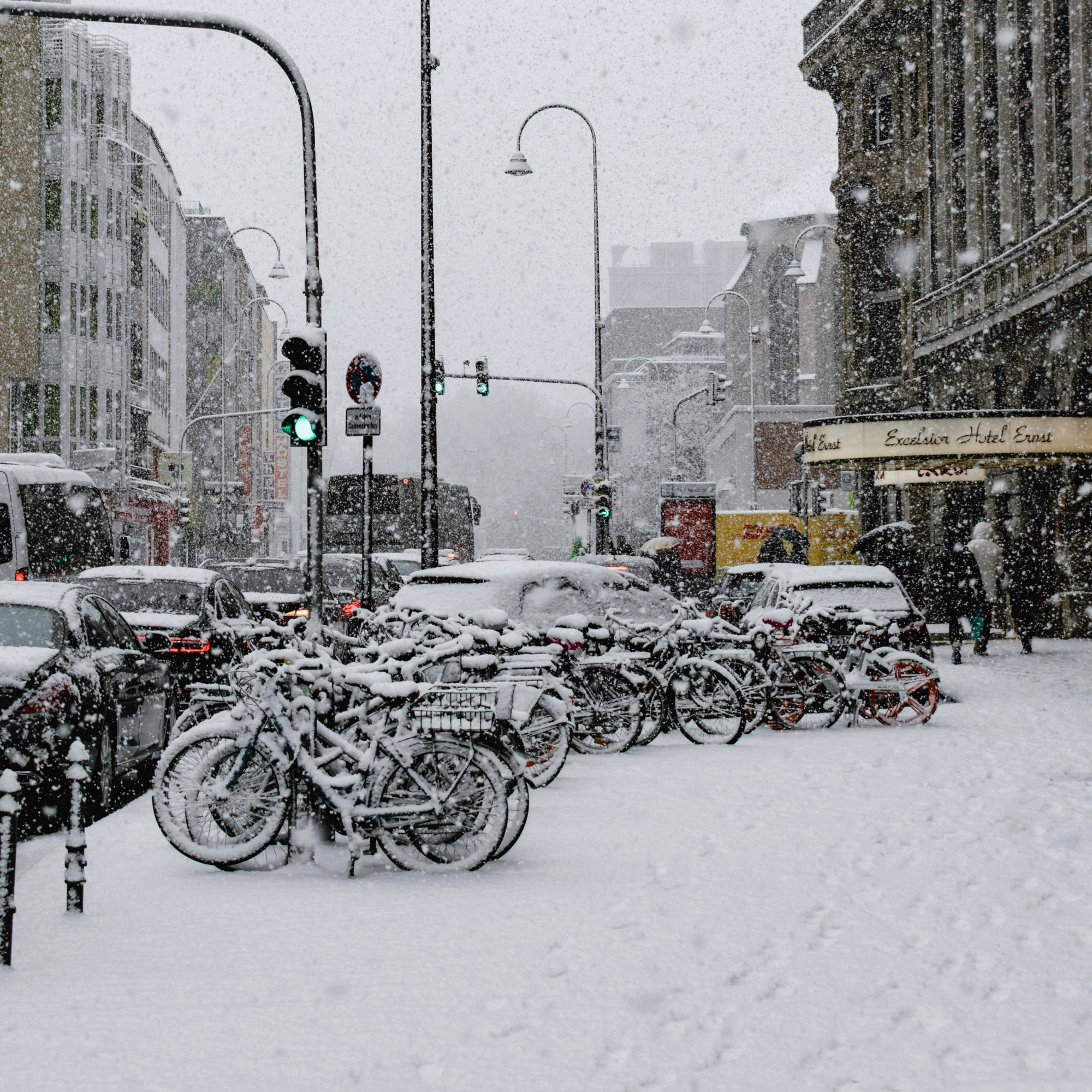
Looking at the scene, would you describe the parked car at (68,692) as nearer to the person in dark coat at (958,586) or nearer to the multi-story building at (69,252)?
the person in dark coat at (958,586)

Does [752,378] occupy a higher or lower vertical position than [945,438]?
higher

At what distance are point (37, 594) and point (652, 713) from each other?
5.58 metres

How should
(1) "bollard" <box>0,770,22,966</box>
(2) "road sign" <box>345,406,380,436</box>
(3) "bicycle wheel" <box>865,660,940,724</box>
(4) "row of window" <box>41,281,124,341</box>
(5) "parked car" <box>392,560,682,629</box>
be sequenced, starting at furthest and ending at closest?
1. (4) "row of window" <box>41,281,124,341</box>
2. (2) "road sign" <box>345,406,380,436</box>
3. (3) "bicycle wheel" <box>865,660,940,724</box>
4. (5) "parked car" <box>392,560,682,629</box>
5. (1) "bollard" <box>0,770,22,966</box>

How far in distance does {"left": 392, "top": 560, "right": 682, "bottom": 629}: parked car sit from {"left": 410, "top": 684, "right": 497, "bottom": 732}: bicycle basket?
4.88 m

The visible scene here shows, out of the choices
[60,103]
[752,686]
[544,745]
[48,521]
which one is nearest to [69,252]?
[60,103]

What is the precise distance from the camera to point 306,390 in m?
12.5

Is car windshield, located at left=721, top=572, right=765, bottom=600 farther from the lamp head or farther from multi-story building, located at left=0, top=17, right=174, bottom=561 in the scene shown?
multi-story building, located at left=0, top=17, right=174, bottom=561

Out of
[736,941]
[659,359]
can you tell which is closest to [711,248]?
[659,359]

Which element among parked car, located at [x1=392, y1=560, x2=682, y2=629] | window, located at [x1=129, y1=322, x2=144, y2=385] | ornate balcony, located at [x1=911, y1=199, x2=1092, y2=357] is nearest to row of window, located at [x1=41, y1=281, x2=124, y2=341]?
window, located at [x1=129, y1=322, x2=144, y2=385]

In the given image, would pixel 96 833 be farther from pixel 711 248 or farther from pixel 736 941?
pixel 711 248

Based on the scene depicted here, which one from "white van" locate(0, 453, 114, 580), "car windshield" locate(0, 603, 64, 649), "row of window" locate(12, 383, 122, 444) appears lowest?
"car windshield" locate(0, 603, 64, 649)

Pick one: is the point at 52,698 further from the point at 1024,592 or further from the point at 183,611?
the point at 1024,592

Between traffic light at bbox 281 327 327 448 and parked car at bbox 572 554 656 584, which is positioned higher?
traffic light at bbox 281 327 327 448

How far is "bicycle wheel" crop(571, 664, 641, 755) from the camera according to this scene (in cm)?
1291
